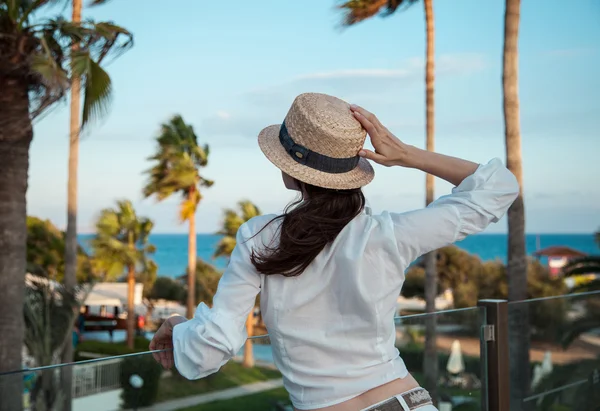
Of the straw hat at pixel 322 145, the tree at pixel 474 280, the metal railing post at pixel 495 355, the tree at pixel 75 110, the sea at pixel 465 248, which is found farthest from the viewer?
the sea at pixel 465 248

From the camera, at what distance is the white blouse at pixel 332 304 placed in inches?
55.2

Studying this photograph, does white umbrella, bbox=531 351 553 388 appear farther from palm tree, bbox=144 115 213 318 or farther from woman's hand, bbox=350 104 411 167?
palm tree, bbox=144 115 213 318

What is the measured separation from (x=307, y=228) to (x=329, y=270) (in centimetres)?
10

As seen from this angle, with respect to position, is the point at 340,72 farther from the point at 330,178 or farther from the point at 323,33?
the point at 330,178

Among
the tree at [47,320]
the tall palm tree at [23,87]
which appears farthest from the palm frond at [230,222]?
the tall palm tree at [23,87]

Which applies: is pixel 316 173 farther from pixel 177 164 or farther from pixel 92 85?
pixel 177 164

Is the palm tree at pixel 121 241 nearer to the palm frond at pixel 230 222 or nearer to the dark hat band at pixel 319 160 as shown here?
the palm frond at pixel 230 222

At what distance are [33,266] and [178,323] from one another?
18.1m

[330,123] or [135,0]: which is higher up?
[135,0]

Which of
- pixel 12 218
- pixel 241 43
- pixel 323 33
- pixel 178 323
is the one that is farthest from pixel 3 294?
pixel 241 43

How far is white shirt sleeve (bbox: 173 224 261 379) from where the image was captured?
137cm

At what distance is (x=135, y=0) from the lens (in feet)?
188

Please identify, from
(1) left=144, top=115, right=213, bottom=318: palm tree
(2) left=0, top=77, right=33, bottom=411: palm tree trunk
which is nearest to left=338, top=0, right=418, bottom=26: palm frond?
(2) left=0, top=77, right=33, bottom=411: palm tree trunk

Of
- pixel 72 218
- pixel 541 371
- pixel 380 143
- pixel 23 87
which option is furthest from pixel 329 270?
pixel 72 218
